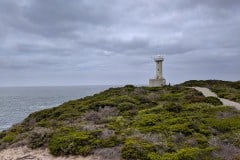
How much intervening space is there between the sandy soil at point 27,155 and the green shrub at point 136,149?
1121 millimetres

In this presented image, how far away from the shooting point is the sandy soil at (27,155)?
14.1 m

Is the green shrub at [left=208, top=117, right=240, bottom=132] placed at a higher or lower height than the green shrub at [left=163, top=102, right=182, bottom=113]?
lower

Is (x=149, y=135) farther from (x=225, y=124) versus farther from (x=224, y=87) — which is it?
(x=224, y=87)

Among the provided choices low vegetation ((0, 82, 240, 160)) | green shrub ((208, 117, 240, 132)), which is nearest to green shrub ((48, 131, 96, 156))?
low vegetation ((0, 82, 240, 160))

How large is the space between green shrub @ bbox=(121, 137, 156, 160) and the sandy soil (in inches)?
44.1

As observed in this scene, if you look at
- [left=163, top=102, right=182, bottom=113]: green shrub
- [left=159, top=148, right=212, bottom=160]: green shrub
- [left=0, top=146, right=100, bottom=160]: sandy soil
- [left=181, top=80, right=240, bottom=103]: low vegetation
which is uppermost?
[left=181, top=80, right=240, bottom=103]: low vegetation

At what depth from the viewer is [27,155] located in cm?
1505

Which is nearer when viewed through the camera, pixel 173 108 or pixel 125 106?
pixel 173 108

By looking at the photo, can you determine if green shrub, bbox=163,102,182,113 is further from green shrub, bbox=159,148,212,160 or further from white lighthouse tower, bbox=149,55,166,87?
white lighthouse tower, bbox=149,55,166,87

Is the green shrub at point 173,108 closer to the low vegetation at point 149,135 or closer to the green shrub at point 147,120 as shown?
the low vegetation at point 149,135

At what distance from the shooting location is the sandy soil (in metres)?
14.1

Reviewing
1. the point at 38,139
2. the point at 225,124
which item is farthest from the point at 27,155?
the point at 225,124

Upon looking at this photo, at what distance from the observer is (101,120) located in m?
19.1

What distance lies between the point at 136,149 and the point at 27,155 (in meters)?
4.66
